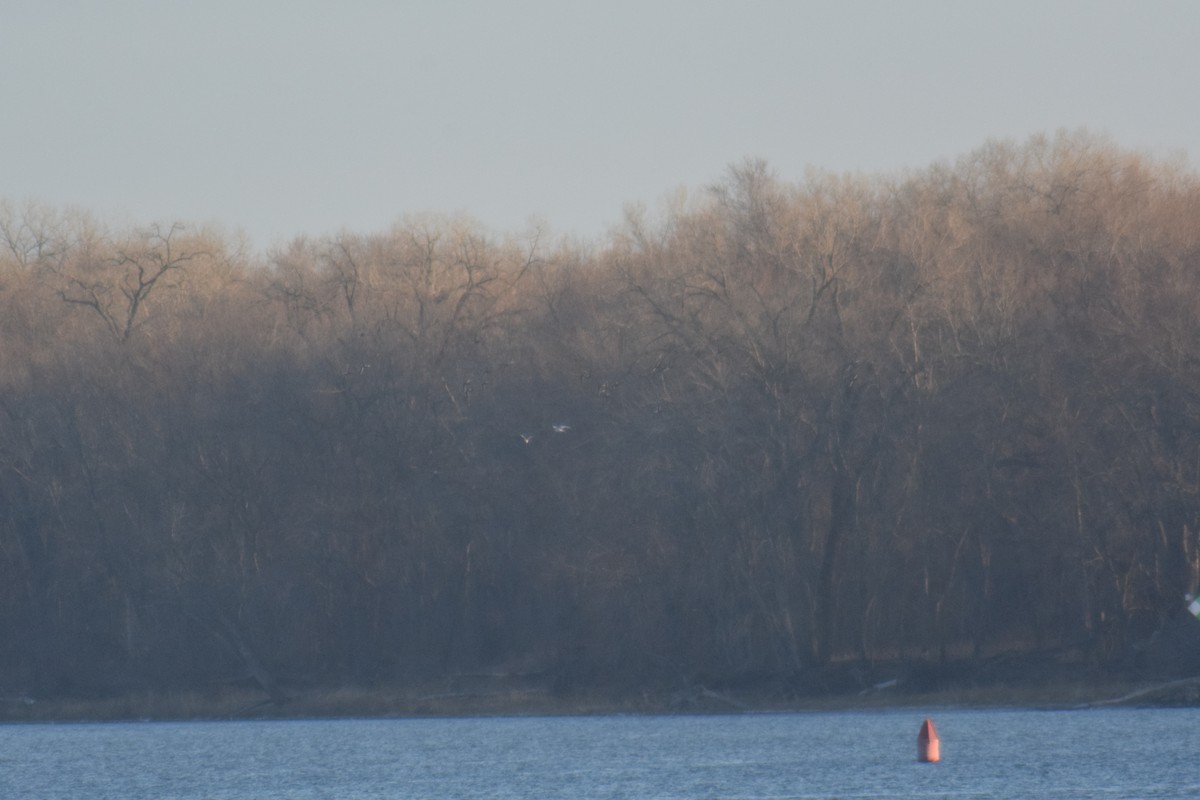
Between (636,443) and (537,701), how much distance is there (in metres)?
9.84

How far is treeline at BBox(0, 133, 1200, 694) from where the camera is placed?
50781 millimetres

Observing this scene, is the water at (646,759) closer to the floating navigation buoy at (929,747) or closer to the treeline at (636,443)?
the floating navigation buoy at (929,747)

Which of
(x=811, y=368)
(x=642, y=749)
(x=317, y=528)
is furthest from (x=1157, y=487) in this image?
(x=317, y=528)

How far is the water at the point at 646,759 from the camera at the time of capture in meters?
28.4

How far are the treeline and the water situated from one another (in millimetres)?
6668

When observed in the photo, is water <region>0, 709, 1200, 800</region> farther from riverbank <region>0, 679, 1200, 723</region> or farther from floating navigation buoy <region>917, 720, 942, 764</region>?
riverbank <region>0, 679, 1200, 723</region>

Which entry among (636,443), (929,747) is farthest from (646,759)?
(636,443)

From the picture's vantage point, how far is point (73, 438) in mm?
63500

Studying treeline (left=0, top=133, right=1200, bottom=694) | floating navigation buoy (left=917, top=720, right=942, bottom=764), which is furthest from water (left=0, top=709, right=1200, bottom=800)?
treeline (left=0, top=133, right=1200, bottom=694)

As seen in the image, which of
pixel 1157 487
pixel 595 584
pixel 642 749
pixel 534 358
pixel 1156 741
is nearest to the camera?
pixel 1156 741

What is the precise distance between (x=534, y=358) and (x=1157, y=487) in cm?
2295

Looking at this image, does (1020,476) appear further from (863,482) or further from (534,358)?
(534,358)

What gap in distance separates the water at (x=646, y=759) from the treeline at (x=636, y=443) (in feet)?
21.9

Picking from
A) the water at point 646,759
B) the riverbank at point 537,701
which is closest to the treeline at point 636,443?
the riverbank at point 537,701
